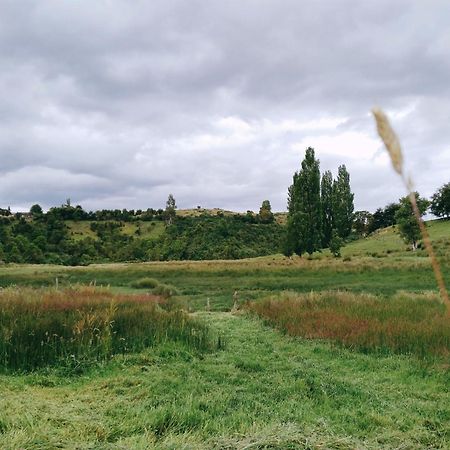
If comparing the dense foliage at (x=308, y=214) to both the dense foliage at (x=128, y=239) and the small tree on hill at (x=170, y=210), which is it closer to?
the dense foliage at (x=128, y=239)

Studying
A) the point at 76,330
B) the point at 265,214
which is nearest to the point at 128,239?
the point at 265,214

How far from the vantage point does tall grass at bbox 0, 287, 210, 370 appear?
27.5 ft

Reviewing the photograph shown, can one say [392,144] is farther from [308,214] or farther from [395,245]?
[395,245]

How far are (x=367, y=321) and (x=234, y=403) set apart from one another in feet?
20.3

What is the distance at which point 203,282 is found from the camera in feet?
101

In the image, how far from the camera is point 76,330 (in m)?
9.20

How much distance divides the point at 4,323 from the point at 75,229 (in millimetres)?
77355

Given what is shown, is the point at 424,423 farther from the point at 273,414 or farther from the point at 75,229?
the point at 75,229

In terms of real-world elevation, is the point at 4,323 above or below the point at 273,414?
above

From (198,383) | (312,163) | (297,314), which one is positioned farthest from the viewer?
(312,163)

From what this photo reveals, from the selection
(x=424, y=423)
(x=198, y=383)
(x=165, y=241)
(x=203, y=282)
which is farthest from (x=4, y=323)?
(x=165, y=241)

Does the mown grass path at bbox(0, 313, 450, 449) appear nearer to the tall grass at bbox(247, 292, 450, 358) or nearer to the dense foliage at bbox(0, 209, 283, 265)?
the tall grass at bbox(247, 292, 450, 358)

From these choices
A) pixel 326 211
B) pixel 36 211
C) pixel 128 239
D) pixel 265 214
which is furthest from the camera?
pixel 265 214

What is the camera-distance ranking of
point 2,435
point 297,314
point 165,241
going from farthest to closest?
point 165,241 → point 297,314 → point 2,435
